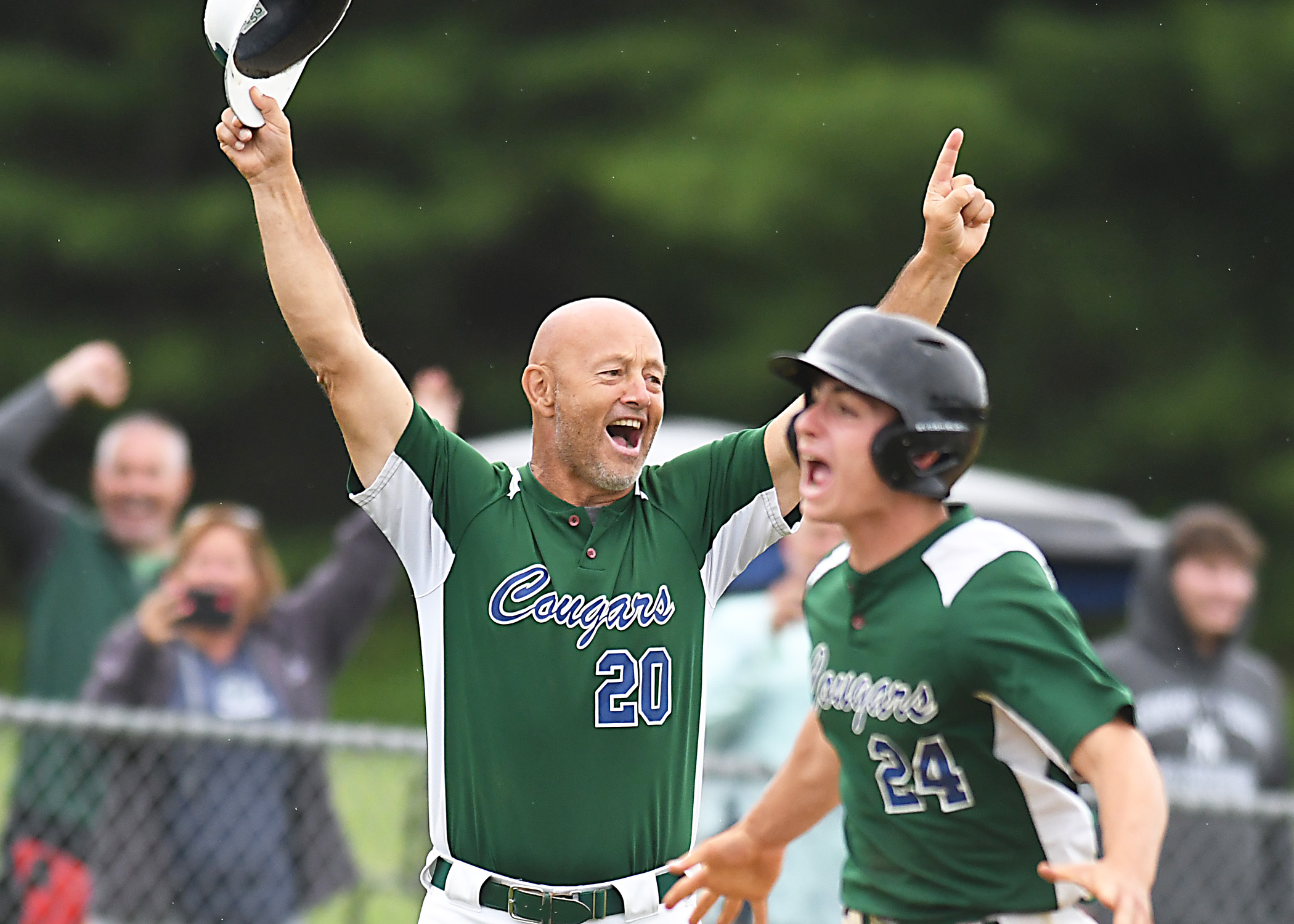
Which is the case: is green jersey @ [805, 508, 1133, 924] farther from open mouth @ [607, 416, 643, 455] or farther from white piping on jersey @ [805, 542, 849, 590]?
open mouth @ [607, 416, 643, 455]

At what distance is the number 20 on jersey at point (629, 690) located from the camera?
396 cm

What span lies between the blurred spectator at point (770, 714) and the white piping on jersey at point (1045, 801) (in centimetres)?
222

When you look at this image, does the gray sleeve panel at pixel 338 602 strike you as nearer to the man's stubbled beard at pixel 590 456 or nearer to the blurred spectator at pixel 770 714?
the blurred spectator at pixel 770 714

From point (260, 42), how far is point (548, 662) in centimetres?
149

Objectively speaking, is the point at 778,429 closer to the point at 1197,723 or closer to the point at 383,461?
the point at 383,461

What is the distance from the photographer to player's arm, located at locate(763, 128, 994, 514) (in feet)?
13.6

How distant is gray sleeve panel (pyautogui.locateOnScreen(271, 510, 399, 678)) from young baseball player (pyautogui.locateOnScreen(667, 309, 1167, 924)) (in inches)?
137

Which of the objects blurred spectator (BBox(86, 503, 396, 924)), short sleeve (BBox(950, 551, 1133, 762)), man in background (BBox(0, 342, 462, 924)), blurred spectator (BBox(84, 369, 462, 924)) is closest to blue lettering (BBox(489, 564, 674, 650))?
short sleeve (BBox(950, 551, 1133, 762))

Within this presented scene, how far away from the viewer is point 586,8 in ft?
61.6

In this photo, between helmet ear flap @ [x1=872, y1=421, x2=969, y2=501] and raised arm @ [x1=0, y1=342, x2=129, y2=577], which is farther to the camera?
raised arm @ [x1=0, y1=342, x2=129, y2=577]

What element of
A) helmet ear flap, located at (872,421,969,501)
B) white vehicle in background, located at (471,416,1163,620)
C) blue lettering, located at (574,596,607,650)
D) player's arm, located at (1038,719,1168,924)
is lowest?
player's arm, located at (1038,719,1168,924)

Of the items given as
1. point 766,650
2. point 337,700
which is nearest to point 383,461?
point 766,650

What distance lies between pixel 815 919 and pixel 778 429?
2201 millimetres

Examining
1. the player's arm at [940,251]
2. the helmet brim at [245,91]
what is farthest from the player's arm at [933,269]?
the helmet brim at [245,91]
